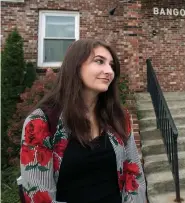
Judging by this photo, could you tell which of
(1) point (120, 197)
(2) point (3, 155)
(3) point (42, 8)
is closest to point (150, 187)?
(1) point (120, 197)

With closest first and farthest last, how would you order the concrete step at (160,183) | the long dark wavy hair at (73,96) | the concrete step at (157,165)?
the long dark wavy hair at (73,96) → the concrete step at (160,183) → the concrete step at (157,165)

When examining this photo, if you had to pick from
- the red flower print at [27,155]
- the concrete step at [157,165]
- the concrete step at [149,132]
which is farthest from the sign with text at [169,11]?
the red flower print at [27,155]

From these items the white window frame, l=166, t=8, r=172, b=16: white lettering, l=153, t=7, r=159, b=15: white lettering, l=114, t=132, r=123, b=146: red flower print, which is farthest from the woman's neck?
l=166, t=8, r=172, b=16: white lettering

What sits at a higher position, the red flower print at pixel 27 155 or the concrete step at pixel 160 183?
the red flower print at pixel 27 155

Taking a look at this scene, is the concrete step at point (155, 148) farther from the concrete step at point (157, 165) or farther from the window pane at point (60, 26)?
the window pane at point (60, 26)

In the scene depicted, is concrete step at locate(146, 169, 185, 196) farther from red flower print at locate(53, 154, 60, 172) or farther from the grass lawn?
red flower print at locate(53, 154, 60, 172)

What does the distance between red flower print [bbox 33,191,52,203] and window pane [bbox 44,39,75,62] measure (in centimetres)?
576

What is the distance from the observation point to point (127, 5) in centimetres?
621

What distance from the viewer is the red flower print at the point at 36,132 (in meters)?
1.35

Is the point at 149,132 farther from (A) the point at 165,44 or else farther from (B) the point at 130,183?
(A) the point at 165,44

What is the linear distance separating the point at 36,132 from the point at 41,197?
34 centimetres

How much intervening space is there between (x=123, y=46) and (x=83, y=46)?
483 centimetres

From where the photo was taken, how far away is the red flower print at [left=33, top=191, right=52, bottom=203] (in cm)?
133

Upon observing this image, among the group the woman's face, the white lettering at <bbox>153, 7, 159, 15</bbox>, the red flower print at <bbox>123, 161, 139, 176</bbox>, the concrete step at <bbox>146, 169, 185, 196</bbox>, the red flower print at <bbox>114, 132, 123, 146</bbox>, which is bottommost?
the concrete step at <bbox>146, 169, 185, 196</bbox>
